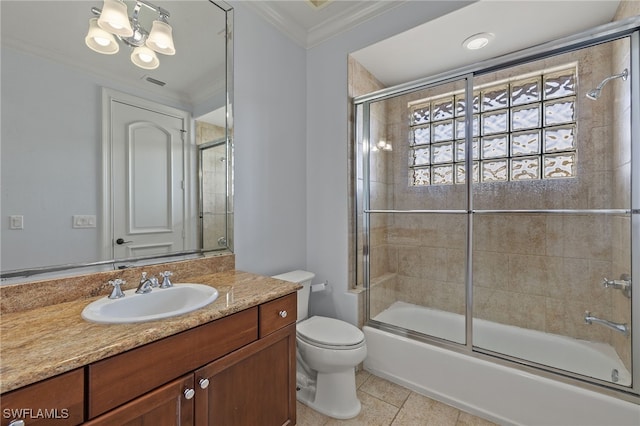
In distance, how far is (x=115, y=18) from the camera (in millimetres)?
1274

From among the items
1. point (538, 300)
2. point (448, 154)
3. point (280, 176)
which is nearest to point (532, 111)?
point (448, 154)

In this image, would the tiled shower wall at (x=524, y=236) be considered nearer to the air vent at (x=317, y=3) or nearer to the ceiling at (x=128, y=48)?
the air vent at (x=317, y=3)

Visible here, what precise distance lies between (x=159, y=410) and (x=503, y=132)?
2734mm

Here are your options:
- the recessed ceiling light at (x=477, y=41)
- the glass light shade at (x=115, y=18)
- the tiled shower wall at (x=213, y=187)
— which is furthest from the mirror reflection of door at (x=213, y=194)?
the recessed ceiling light at (x=477, y=41)

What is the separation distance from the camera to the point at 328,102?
2221mm

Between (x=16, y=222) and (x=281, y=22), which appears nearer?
(x=16, y=222)

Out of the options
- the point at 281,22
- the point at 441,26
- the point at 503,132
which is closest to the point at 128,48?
the point at 281,22

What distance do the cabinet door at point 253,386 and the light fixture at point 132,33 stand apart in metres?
1.47

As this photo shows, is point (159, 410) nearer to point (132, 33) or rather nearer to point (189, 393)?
point (189, 393)

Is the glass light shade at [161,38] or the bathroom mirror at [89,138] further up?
the glass light shade at [161,38]

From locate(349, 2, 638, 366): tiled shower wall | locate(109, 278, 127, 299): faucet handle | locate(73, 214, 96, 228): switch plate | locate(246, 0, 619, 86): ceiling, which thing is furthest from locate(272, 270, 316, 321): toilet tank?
locate(246, 0, 619, 86): ceiling

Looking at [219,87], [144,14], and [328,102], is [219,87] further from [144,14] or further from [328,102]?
[328,102]

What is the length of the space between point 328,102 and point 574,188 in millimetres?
1894

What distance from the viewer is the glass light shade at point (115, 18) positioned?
125cm
